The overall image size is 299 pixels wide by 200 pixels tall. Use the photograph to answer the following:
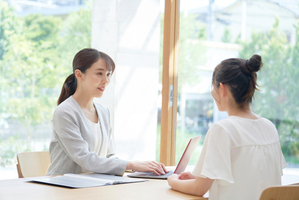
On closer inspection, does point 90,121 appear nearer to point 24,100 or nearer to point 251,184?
point 251,184

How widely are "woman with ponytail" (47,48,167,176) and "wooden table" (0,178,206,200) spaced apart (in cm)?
25

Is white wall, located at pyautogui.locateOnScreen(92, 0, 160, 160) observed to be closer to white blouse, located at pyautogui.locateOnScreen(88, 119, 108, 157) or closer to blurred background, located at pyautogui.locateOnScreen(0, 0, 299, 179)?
blurred background, located at pyautogui.locateOnScreen(0, 0, 299, 179)

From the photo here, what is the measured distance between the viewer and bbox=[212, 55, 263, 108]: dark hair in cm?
132

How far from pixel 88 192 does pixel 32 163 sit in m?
0.79

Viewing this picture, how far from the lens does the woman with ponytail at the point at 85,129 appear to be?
5.54ft

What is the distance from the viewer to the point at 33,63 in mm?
4129

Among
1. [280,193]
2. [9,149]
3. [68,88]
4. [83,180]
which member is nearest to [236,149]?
[280,193]

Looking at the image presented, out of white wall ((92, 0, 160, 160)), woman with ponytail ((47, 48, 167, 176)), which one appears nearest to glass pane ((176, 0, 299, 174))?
white wall ((92, 0, 160, 160))

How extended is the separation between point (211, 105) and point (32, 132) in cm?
216

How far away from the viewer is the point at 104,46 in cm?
302

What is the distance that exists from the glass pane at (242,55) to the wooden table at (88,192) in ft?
5.53

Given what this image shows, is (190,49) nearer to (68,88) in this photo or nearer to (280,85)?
(280,85)

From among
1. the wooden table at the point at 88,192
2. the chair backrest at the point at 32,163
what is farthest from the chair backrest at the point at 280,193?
the chair backrest at the point at 32,163

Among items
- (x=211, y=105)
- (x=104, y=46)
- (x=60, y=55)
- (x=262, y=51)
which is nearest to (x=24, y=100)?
(x=60, y=55)
